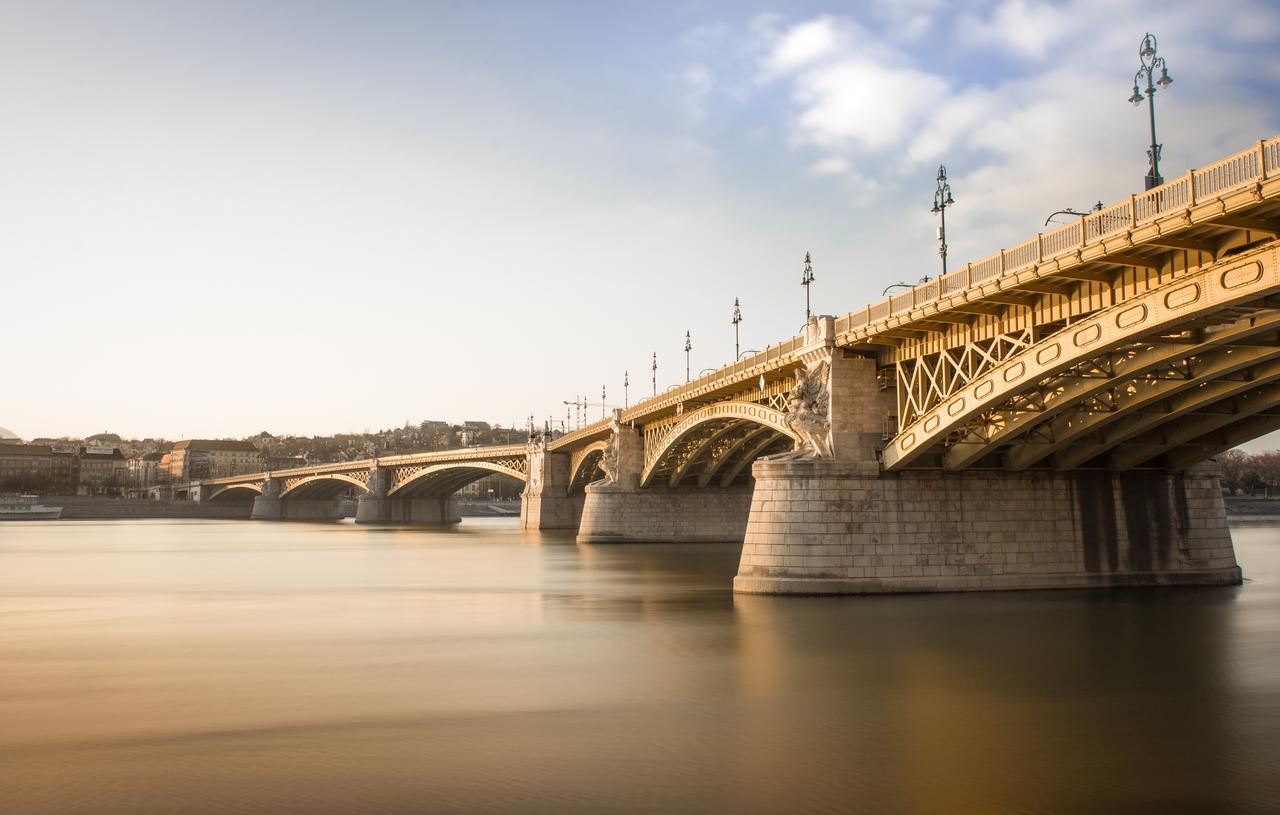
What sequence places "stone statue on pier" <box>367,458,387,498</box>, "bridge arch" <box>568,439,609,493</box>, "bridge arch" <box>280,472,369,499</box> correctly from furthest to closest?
"bridge arch" <box>280,472,369,499</box>
"stone statue on pier" <box>367,458,387,498</box>
"bridge arch" <box>568,439,609,493</box>

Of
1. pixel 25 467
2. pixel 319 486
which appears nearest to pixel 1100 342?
pixel 319 486

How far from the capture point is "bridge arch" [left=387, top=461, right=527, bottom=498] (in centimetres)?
9425

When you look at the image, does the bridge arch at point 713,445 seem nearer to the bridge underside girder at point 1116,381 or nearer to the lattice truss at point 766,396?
the lattice truss at point 766,396

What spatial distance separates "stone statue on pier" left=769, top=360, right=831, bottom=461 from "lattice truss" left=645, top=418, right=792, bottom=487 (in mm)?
16294

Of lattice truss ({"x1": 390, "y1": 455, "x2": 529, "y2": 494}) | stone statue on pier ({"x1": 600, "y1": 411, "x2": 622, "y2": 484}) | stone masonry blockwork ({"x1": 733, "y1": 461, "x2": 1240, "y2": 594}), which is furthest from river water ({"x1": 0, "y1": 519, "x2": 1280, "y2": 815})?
lattice truss ({"x1": 390, "y1": 455, "x2": 529, "y2": 494})

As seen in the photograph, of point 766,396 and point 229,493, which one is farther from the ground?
point 229,493

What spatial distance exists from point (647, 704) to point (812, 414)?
17.0 metres

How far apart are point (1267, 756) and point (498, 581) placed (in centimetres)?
3073

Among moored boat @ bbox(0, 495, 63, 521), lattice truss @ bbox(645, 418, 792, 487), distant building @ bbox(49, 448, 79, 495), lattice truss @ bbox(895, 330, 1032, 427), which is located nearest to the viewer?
lattice truss @ bbox(895, 330, 1032, 427)

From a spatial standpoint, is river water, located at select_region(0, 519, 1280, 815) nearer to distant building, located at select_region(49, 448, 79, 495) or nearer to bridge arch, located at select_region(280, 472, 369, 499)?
bridge arch, located at select_region(280, 472, 369, 499)

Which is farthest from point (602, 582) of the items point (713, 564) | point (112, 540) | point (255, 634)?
point (112, 540)

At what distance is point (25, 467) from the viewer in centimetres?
19262

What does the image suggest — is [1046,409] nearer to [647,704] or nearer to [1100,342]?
[1100,342]

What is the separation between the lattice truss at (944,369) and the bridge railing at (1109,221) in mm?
1769
